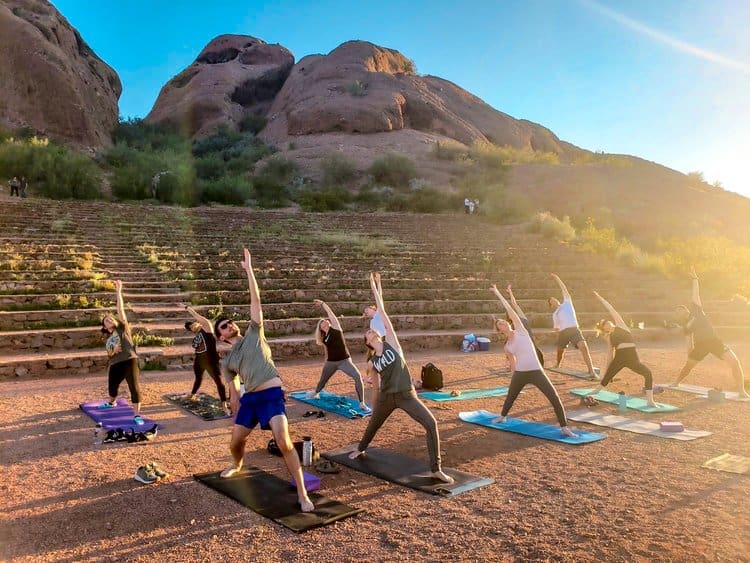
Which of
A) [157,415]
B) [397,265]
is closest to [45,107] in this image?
[397,265]

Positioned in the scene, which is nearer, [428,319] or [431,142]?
[428,319]

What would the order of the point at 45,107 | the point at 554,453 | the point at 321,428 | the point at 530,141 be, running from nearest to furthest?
the point at 554,453
the point at 321,428
the point at 45,107
the point at 530,141

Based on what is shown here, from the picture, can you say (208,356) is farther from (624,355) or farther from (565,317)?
(565,317)

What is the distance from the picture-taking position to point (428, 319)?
16672 mm

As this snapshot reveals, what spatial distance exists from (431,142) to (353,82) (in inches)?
565

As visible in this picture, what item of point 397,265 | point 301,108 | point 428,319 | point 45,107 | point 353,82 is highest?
point 353,82

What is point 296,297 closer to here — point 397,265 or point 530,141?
point 397,265

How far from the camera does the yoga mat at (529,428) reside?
7410 millimetres

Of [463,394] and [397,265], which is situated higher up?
[397,265]

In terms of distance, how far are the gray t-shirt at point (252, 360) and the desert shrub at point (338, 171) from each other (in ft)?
136

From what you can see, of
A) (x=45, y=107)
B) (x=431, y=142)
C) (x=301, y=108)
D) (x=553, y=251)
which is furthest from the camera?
(x=301, y=108)

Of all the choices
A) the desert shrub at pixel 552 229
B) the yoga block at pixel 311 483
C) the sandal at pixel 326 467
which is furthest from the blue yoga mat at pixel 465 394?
the desert shrub at pixel 552 229

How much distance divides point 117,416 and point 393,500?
4.77 m

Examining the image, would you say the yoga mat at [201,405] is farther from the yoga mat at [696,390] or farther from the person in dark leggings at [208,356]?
the yoga mat at [696,390]
